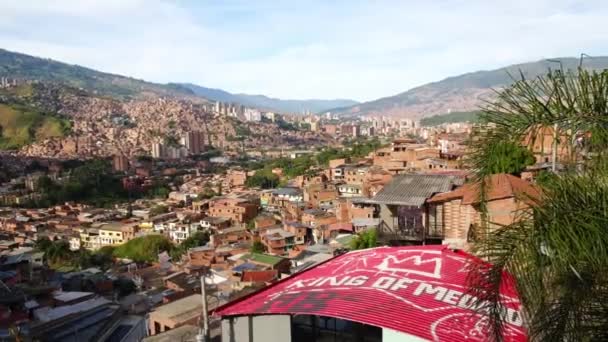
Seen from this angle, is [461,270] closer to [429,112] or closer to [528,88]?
[528,88]

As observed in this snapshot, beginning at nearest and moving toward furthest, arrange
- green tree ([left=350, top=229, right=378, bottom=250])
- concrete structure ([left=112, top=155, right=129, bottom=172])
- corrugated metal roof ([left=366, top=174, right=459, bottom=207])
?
corrugated metal roof ([left=366, top=174, right=459, bottom=207]) < green tree ([left=350, top=229, right=378, bottom=250]) < concrete structure ([left=112, top=155, right=129, bottom=172])

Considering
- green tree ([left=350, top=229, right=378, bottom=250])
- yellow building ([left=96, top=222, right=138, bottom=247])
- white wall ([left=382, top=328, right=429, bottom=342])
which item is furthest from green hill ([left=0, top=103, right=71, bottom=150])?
white wall ([left=382, top=328, right=429, bottom=342])

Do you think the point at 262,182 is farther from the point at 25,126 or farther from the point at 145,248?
the point at 25,126

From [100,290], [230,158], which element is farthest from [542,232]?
[230,158]

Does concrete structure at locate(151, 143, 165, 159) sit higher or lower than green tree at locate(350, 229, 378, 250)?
lower

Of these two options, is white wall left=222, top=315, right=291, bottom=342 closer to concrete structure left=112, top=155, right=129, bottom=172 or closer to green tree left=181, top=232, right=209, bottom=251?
green tree left=181, top=232, right=209, bottom=251

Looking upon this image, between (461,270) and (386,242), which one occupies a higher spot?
(461,270)

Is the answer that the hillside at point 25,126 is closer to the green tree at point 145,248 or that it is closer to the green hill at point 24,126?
the green hill at point 24,126

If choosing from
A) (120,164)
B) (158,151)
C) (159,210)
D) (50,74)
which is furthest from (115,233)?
(50,74)
